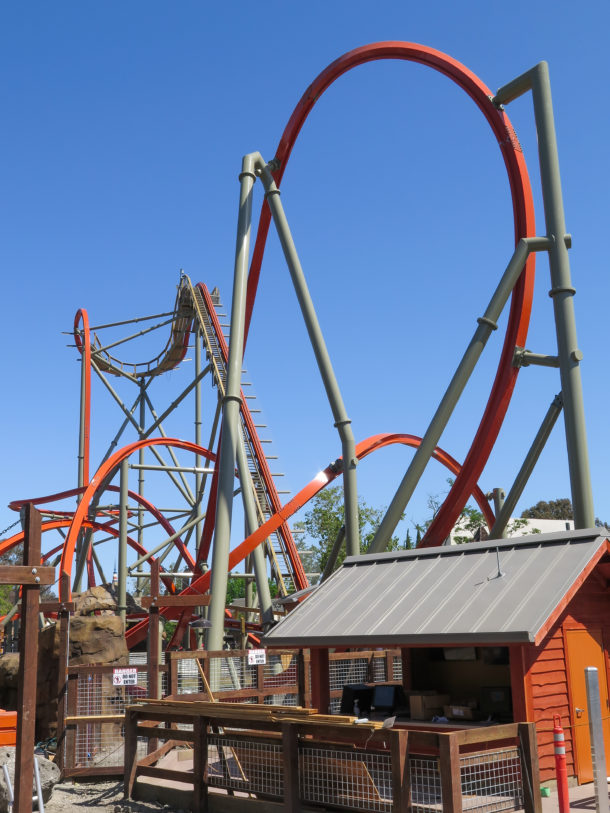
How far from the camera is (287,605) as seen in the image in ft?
50.6

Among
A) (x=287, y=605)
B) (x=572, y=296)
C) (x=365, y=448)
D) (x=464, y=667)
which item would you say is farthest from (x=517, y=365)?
(x=365, y=448)

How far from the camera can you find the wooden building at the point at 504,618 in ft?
23.1

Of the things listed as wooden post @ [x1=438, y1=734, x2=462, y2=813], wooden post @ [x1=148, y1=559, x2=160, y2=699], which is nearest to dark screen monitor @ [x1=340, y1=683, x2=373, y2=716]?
wooden post @ [x1=148, y1=559, x2=160, y2=699]

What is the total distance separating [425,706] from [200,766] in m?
2.32

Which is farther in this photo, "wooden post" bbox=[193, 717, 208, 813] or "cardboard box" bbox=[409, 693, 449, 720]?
"cardboard box" bbox=[409, 693, 449, 720]

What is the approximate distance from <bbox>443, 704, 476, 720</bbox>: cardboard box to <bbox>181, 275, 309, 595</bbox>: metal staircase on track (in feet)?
33.5

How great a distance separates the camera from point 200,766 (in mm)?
7816

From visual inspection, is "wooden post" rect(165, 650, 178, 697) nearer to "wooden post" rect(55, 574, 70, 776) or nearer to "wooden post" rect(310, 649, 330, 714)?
"wooden post" rect(55, 574, 70, 776)

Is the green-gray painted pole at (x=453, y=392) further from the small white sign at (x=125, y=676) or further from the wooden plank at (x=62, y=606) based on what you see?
the wooden plank at (x=62, y=606)

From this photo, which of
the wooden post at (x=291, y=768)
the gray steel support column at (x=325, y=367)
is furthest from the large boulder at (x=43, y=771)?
the gray steel support column at (x=325, y=367)

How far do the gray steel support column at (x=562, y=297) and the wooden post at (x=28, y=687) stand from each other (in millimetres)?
6358

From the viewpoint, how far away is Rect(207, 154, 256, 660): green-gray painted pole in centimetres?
1241

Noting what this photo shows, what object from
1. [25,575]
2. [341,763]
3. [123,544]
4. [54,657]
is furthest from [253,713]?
[123,544]

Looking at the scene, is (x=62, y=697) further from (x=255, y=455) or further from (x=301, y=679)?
(x=255, y=455)
